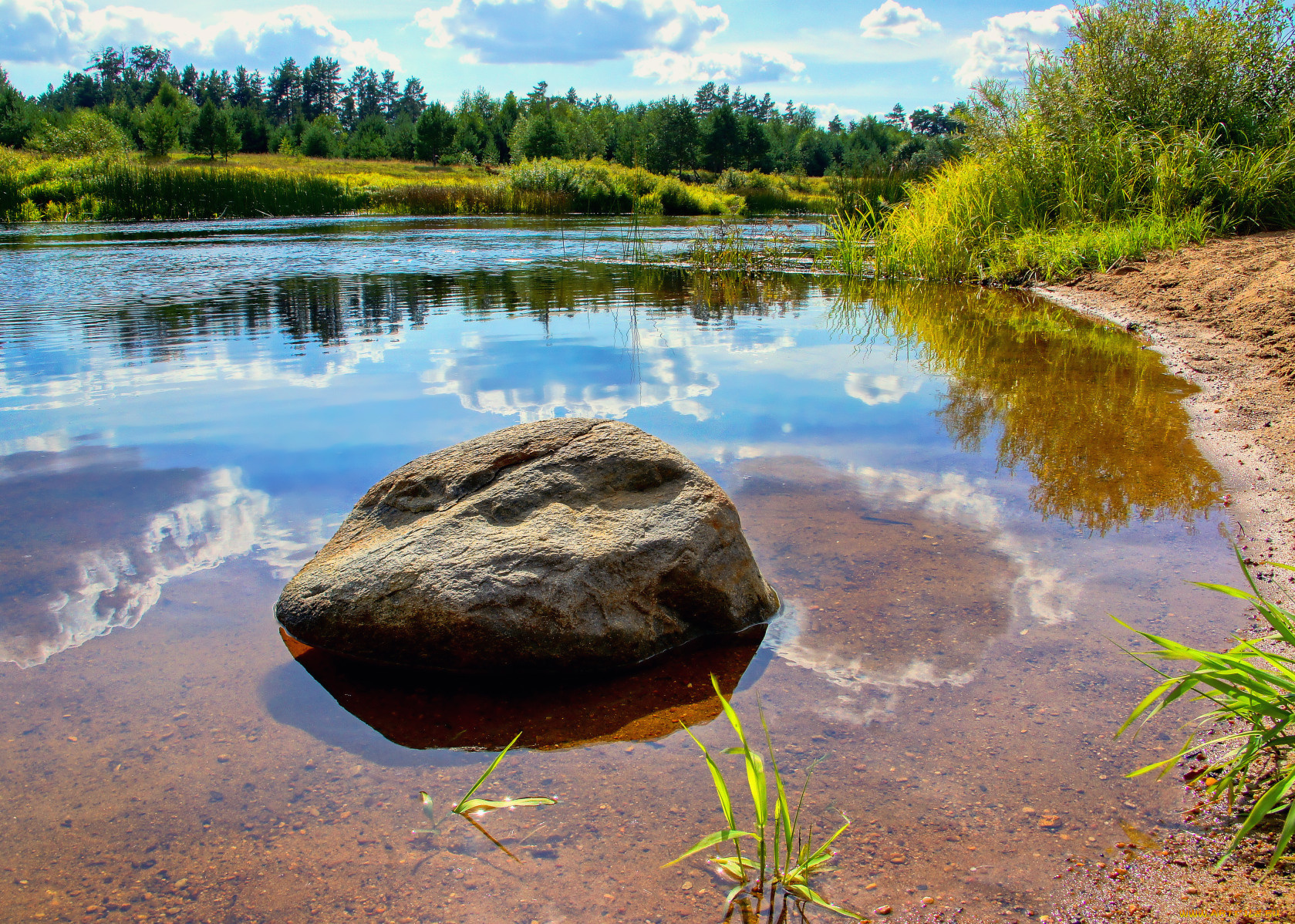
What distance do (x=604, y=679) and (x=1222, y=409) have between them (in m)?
4.69

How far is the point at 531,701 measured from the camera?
273 cm

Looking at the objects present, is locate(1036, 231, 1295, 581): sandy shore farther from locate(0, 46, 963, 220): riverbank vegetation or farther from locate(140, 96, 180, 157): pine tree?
locate(140, 96, 180, 157): pine tree

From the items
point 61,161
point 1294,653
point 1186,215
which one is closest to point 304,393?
point 1294,653

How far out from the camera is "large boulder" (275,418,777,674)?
2869 millimetres

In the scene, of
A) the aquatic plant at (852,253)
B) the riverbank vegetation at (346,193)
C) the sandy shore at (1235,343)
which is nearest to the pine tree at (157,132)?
the riverbank vegetation at (346,193)

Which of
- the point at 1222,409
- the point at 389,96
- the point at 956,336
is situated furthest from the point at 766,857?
the point at 389,96

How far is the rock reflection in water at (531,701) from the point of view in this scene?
8.27 ft

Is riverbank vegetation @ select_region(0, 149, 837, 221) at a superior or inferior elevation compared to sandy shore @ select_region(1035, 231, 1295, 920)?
superior

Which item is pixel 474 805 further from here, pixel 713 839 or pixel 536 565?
pixel 536 565

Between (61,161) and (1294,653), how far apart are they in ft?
171

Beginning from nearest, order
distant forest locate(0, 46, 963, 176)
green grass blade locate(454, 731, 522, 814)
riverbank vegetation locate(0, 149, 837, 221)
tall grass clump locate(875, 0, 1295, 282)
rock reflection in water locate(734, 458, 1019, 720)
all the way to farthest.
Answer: green grass blade locate(454, 731, 522, 814), rock reflection in water locate(734, 458, 1019, 720), tall grass clump locate(875, 0, 1295, 282), riverbank vegetation locate(0, 149, 837, 221), distant forest locate(0, 46, 963, 176)

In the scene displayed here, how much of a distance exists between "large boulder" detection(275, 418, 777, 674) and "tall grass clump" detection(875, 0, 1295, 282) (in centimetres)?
973

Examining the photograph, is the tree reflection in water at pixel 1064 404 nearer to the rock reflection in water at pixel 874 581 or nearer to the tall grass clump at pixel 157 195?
the rock reflection in water at pixel 874 581

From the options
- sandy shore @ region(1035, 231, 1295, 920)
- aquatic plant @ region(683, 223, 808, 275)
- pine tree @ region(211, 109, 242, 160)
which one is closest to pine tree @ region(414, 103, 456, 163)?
pine tree @ region(211, 109, 242, 160)
